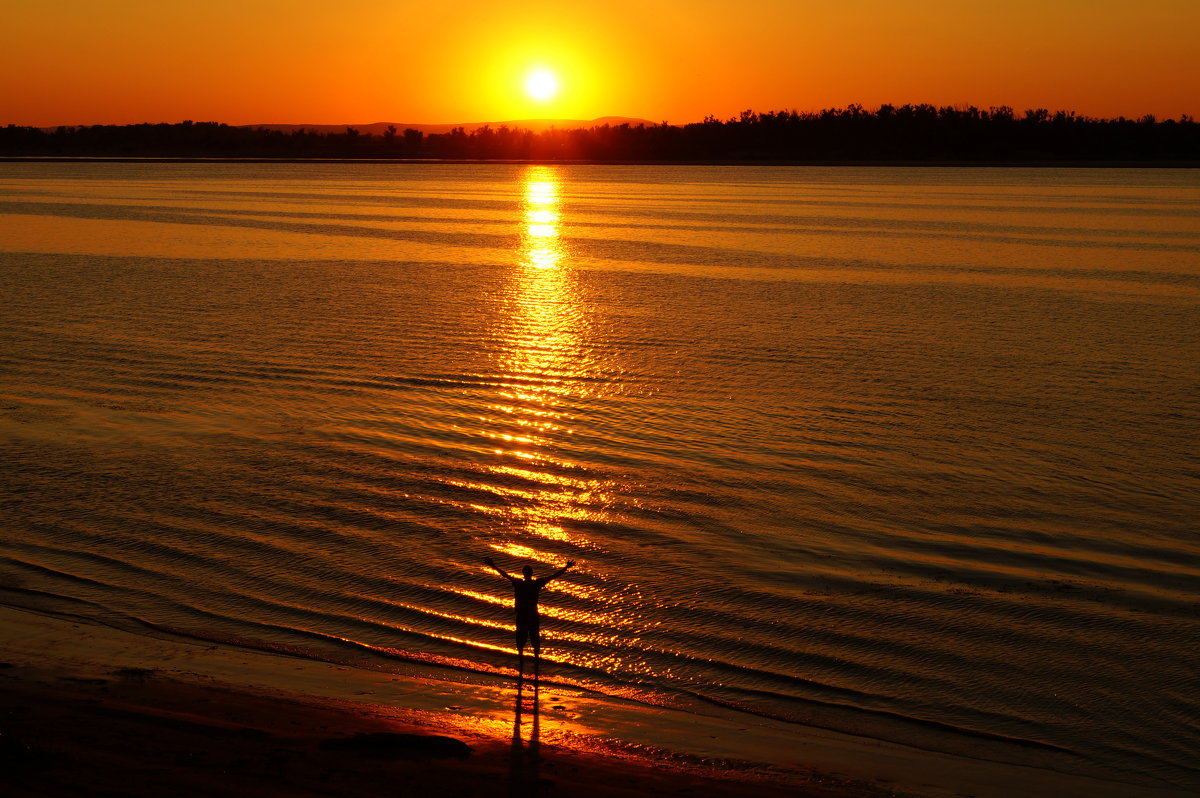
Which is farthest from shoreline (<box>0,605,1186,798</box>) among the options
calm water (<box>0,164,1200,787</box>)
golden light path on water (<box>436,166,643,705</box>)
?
golden light path on water (<box>436,166,643,705</box>)

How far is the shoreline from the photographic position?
26.0 feet

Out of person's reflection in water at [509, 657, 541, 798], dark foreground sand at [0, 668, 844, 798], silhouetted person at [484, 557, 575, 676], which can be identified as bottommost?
person's reflection in water at [509, 657, 541, 798]

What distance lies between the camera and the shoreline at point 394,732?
7.93 m

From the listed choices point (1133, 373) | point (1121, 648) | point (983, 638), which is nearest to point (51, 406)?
point (983, 638)

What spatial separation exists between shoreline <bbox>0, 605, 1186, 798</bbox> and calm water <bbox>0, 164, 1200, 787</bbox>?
500 millimetres

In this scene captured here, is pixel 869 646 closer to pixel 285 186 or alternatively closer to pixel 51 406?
pixel 51 406

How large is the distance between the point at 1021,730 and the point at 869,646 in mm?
1825

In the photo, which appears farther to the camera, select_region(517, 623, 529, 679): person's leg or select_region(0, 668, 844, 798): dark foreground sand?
select_region(517, 623, 529, 679): person's leg

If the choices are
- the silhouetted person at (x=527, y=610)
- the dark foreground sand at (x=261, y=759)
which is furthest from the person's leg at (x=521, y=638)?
the dark foreground sand at (x=261, y=759)

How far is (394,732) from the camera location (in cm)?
880

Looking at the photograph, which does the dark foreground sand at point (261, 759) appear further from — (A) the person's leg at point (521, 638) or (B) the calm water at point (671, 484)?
(B) the calm water at point (671, 484)

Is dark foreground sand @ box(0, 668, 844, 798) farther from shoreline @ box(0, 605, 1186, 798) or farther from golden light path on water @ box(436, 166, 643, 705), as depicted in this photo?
golden light path on water @ box(436, 166, 643, 705)

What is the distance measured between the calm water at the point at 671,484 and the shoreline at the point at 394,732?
50 cm

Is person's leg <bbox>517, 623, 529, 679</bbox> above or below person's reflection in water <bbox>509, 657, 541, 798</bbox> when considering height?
above
